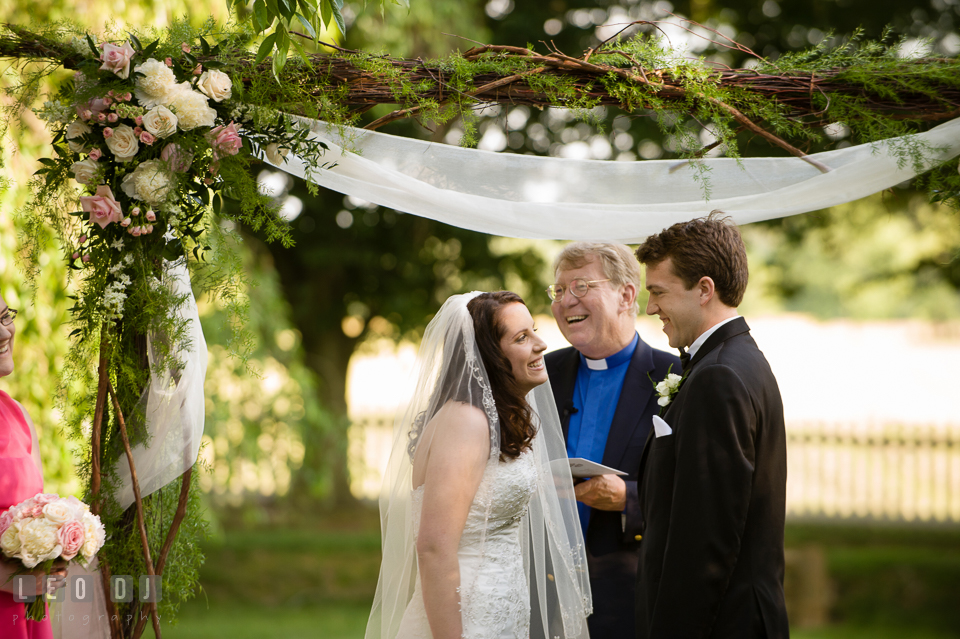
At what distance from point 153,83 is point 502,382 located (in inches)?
60.7

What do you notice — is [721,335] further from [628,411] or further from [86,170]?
[86,170]

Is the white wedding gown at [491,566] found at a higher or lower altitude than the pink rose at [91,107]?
lower

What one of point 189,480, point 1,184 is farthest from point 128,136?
point 189,480

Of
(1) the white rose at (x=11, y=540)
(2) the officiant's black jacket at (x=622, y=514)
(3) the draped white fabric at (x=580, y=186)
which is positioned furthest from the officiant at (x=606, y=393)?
(1) the white rose at (x=11, y=540)

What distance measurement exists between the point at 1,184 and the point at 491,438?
1983 millimetres

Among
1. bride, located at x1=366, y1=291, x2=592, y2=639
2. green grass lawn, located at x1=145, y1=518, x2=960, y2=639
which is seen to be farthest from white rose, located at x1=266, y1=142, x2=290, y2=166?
green grass lawn, located at x1=145, y1=518, x2=960, y2=639

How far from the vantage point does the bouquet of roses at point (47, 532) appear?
2.41 meters

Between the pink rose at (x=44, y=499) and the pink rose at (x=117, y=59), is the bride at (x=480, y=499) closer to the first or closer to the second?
the pink rose at (x=44, y=499)

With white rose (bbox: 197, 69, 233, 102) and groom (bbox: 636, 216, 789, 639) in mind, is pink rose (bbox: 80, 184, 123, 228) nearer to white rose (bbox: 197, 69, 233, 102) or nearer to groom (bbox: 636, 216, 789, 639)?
white rose (bbox: 197, 69, 233, 102)

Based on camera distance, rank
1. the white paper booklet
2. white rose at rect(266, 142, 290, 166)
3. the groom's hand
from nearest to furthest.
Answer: white rose at rect(266, 142, 290, 166)
the white paper booklet
the groom's hand

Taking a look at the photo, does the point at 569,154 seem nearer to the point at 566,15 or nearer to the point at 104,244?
the point at 566,15

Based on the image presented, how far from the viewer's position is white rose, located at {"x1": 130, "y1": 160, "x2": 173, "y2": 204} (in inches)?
102

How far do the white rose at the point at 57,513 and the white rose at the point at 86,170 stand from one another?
3.48ft

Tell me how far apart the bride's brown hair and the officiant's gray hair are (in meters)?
0.67
